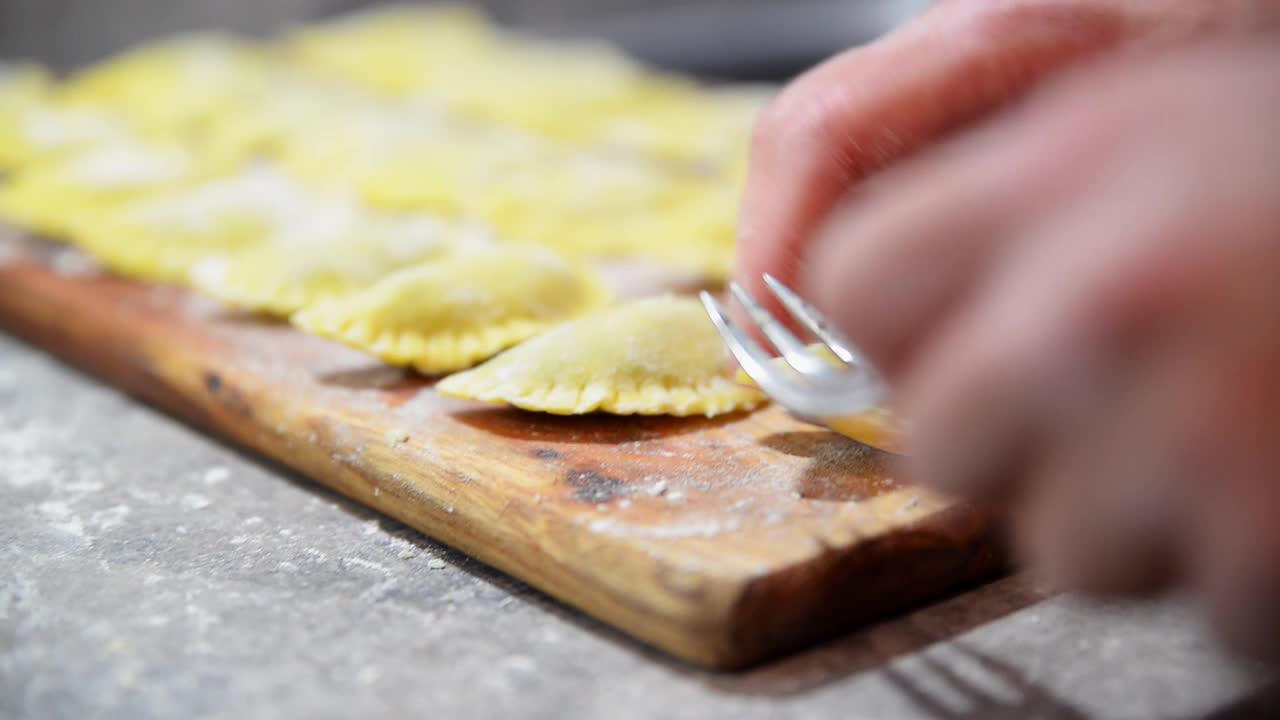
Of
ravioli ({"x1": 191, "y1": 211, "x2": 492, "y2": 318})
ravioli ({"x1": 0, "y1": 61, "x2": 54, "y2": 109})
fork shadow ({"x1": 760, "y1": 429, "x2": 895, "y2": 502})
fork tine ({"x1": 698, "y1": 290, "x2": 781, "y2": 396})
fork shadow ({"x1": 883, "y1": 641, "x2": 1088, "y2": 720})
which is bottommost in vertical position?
ravioli ({"x1": 0, "y1": 61, "x2": 54, "y2": 109})

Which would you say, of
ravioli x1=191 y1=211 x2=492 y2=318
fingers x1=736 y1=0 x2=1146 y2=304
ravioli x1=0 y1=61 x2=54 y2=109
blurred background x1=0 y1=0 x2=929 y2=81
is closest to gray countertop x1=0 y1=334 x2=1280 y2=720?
→ fingers x1=736 y1=0 x2=1146 y2=304

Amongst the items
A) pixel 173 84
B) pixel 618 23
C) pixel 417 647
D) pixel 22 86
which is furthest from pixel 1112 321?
pixel 618 23

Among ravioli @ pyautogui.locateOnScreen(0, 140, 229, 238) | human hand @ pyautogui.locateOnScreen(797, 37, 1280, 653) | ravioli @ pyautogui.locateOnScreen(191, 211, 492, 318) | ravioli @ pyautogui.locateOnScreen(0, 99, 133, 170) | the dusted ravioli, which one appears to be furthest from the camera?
ravioli @ pyautogui.locateOnScreen(0, 99, 133, 170)

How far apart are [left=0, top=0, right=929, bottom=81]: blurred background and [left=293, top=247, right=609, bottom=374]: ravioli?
234 cm

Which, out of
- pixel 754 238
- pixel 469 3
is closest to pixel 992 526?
pixel 754 238

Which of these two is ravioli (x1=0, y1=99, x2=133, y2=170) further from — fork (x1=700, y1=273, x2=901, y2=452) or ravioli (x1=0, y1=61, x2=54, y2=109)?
fork (x1=700, y1=273, x2=901, y2=452)

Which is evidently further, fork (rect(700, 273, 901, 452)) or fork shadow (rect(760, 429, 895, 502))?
fork shadow (rect(760, 429, 895, 502))

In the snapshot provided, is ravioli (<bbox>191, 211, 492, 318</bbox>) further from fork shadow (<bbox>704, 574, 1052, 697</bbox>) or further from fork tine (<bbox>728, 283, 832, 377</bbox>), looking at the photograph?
fork shadow (<bbox>704, 574, 1052, 697</bbox>)

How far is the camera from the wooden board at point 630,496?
103 centimetres

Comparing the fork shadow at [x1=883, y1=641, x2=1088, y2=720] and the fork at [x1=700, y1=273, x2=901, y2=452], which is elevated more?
the fork at [x1=700, y1=273, x2=901, y2=452]

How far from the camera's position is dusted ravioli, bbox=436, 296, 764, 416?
139cm

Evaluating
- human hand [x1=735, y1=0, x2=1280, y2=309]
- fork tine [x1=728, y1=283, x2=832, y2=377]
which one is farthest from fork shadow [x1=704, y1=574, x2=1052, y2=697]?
human hand [x1=735, y1=0, x2=1280, y2=309]

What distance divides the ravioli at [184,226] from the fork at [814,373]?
1128 millimetres

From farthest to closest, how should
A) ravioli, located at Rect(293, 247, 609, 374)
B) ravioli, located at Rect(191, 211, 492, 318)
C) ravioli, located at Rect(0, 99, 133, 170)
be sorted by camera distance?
ravioli, located at Rect(0, 99, 133, 170), ravioli, located at Rect(191, 211, 492, 318), ravioli, located at Rect(293, 247, 609, 374)
